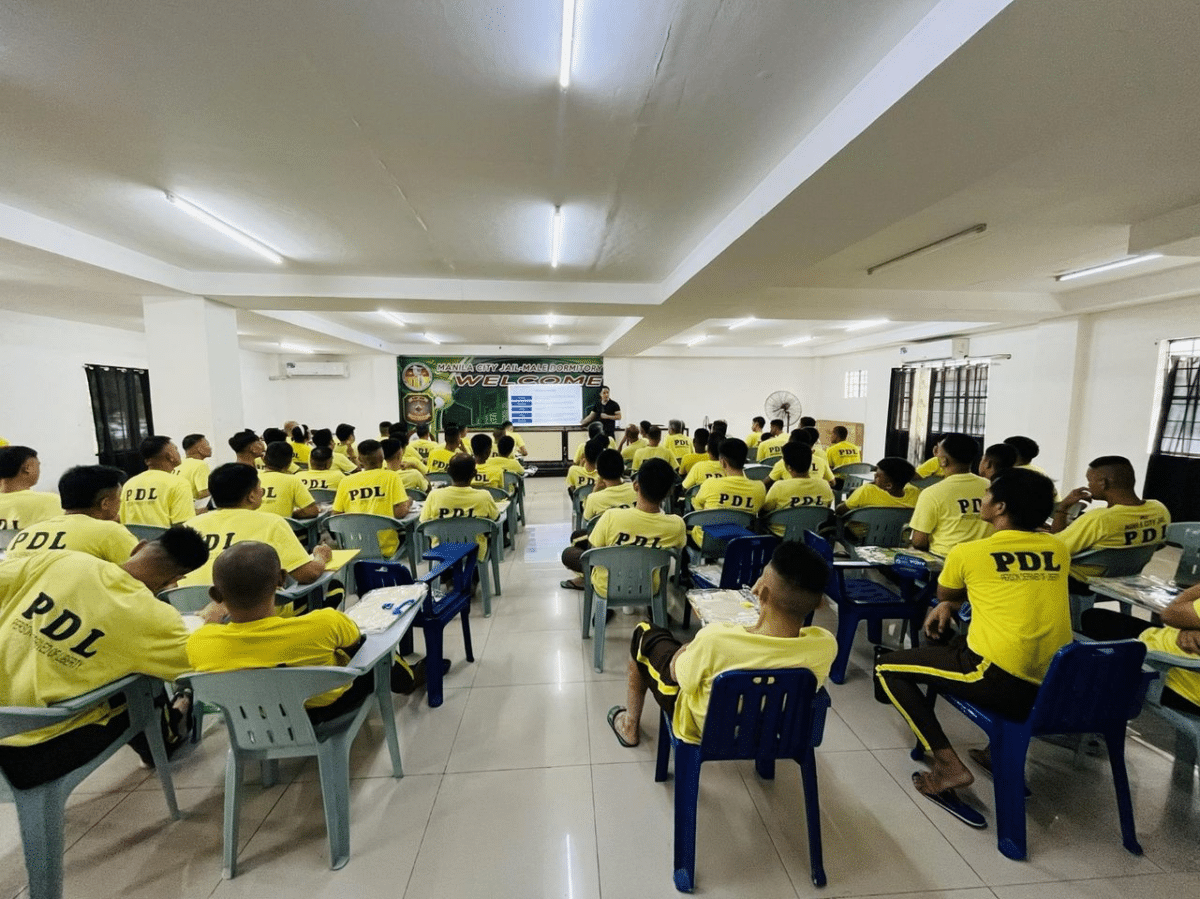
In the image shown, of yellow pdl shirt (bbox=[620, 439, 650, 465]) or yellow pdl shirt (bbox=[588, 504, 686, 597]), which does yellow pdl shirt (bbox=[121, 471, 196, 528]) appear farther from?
yellow pdl shirt (bbox=[620, 439, 650, 465])

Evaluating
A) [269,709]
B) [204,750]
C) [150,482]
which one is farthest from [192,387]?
[269,709]

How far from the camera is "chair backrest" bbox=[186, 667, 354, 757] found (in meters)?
1.44

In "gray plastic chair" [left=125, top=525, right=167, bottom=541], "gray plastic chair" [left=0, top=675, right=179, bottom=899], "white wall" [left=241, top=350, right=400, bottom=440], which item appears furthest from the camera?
"white wall" [left=241, top=350, right=400, bottom=440]

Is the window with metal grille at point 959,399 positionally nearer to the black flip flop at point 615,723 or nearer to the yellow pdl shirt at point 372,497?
the black flip flop at point 615,723

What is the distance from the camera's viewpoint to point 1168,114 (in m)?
2.04

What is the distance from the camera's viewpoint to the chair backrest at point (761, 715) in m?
1.44

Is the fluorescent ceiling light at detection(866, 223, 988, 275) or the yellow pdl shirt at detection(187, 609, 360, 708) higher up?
the fluorescent ceiling light at detection(866, 223, 988, 275)

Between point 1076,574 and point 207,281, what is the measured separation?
7637 mm

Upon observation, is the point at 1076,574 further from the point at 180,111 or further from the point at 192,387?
the point at 192,387

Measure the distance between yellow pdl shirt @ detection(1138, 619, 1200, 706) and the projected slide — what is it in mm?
10705

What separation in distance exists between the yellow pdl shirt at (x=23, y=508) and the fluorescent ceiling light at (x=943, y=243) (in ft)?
21.4

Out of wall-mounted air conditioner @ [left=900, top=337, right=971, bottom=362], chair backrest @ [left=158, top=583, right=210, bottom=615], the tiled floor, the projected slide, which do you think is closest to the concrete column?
chair backrest @ [left=158, top=583, right=210, bottom=615]

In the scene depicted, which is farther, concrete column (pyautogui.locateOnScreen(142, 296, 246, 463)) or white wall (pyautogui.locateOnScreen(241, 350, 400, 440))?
white wall (pyautogui.locateOnScreen(241, 350, 400, 440))

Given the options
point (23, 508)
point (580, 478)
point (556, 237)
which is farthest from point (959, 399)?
point (23, 508)
